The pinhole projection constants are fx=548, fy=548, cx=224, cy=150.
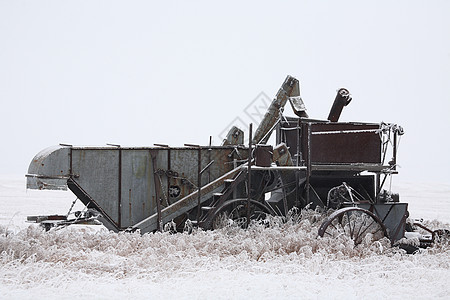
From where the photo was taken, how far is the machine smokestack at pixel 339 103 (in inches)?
533

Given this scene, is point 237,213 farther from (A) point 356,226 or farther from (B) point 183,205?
(A) point 356,226

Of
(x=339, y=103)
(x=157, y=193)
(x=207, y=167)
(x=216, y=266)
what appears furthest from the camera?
(x=339, y=103)

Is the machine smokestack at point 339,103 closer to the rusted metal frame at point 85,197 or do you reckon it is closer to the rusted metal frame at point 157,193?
the rusted metal frame at point 157,193

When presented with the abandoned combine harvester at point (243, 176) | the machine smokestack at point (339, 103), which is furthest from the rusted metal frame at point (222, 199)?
the machine smokestack at point (339, 103)

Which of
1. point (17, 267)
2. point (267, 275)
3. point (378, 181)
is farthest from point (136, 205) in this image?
point (378, 181)

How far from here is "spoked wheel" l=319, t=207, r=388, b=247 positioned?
10.8m

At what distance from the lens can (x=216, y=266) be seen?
8.95 m

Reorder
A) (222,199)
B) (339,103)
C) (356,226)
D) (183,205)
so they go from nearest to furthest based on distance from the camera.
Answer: (356,226) < (222,199) < (183,205) < (339,103)

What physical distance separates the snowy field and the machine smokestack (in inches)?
113

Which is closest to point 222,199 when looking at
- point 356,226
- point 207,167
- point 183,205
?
point 183,205

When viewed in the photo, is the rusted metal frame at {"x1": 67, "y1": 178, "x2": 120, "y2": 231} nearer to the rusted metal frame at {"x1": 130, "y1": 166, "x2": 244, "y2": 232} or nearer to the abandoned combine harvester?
the abandoned combine harvester

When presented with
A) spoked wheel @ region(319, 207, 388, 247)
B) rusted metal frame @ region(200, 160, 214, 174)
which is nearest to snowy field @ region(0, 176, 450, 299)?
spoked wheel @ region(319, 207, 388, 247)

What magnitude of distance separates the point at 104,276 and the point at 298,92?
286 inches

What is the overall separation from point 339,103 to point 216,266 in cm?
637
